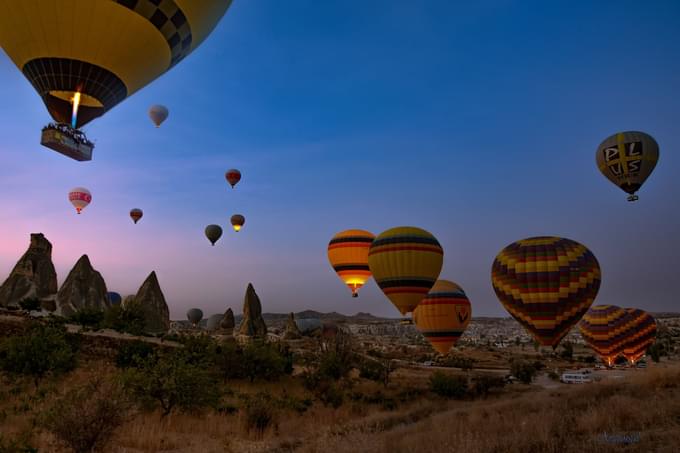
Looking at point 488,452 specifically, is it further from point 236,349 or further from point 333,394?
point 236,349

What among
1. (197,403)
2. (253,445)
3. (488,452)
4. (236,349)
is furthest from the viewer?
(236,349)

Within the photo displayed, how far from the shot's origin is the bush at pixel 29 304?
43.0m

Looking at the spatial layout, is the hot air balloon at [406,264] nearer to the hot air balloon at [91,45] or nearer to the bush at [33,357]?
the hot air balloon at [91,45]

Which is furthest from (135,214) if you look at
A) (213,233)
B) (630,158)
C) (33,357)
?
(630,158)

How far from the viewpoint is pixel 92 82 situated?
2059 cm

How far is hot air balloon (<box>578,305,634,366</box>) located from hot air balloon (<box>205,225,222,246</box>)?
1825 inches

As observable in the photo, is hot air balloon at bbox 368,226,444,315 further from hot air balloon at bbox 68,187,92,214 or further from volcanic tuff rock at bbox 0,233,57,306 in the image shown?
volcanic tuff rock at bbox 0,233,57,306

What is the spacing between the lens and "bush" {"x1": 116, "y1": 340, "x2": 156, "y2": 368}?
2856 cm

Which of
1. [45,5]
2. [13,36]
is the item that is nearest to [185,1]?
[45,5]

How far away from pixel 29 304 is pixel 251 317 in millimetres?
26607

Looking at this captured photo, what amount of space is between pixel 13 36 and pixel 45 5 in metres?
2.47

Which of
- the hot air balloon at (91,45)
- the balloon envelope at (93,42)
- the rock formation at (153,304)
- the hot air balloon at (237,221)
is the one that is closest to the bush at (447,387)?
the hot air balloon at (91,45)

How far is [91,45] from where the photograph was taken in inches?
768

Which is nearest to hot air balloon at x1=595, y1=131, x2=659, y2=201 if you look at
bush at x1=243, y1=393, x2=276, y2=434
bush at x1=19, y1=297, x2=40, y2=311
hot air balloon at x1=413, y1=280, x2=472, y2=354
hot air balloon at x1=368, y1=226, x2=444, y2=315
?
hot air balloon at x1=368, y1=226, x2=444, y2=315
